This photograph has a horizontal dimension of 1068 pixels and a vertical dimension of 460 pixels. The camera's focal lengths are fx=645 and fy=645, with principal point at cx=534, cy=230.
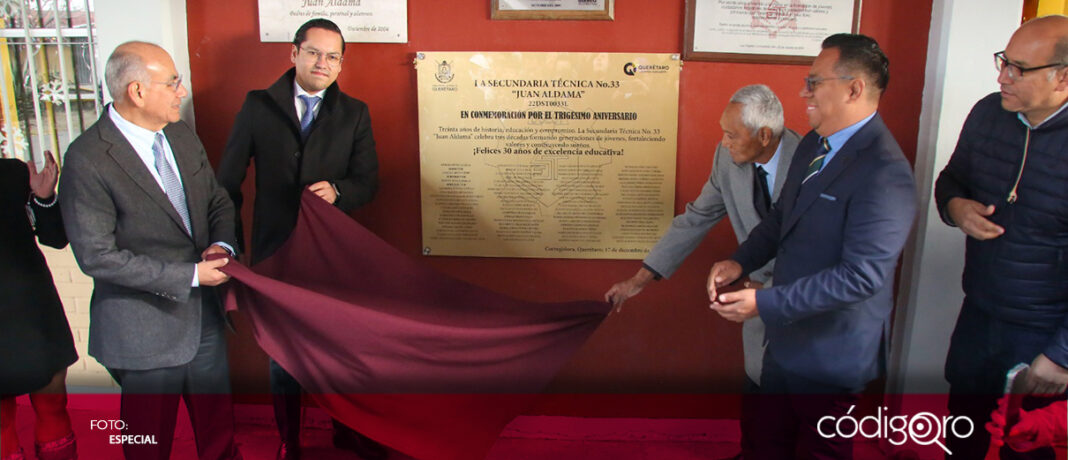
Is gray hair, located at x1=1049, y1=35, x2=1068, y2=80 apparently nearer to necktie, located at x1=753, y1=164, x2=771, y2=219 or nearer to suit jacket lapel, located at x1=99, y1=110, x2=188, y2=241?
necktie, located at x1=753, y1=164, x2=771, y2=219

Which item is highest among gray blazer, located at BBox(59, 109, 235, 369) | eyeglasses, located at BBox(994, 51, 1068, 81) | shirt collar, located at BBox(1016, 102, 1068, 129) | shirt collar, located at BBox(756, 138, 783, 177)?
eyeglasses, located at BBox(994, 51, 1068, 81)

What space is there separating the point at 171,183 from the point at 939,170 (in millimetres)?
2606

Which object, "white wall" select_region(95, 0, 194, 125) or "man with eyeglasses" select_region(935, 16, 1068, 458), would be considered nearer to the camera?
"man with eyeglasses" select_region(935, 16, 1068, 458)

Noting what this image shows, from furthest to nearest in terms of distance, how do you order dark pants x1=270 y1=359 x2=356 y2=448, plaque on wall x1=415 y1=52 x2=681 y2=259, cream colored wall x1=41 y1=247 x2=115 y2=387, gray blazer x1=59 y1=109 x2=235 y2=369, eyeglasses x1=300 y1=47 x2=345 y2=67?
cream colored wall x1=41 y1=247 x2=115 y2=387 < plaque on wall x1=415 y1=52 x2=681 y2=259 < dark pants x1=270 y1=359 x2=356 y2=448 < eyeglasses x1=300 y1=47 x2=345 y2=67 < gray blazer x1=59 y1=109 x2=235 y2=369

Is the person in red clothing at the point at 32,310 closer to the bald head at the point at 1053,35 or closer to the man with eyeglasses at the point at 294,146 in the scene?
the man with eyeglasses at the point at 294,146

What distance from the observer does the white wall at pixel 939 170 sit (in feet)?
7.41

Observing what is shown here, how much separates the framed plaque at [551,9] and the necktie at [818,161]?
1.02 metres

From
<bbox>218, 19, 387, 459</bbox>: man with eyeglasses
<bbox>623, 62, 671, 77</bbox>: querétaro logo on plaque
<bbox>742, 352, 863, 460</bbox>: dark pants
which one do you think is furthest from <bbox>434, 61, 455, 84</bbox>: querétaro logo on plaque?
<bbox>742, 352, 863, 460</bbox>: dark pants

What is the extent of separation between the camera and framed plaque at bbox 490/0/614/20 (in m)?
2.44

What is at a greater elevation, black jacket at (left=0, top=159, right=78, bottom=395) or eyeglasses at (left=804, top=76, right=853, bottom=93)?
eyeglasses at (left=804, top=76, right=853, bottom=93)

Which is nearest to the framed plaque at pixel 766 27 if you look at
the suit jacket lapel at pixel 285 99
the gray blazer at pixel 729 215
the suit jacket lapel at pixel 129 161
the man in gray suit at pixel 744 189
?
the man in gray suit at pixel 744 189

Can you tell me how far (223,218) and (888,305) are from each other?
201 centimetres

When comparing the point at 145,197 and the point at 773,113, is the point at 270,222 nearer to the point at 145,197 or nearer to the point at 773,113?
the point at 145,197

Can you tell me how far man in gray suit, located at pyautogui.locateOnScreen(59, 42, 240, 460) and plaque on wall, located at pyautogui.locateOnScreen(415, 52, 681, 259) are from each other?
0.87 m
